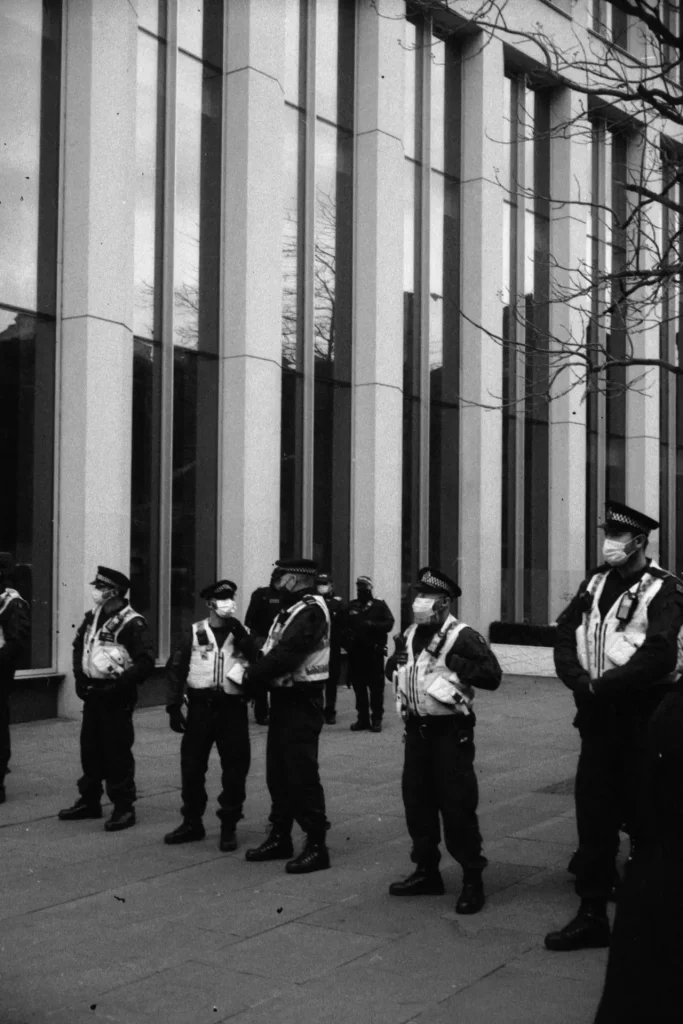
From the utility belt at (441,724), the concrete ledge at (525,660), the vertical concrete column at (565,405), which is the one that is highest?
the vertical concrete column at (565,405)

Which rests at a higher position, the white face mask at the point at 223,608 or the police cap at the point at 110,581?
the police cap at the point at 110,581

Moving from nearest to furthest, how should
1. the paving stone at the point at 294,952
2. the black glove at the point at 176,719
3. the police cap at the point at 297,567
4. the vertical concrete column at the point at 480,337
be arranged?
the paving stone at the point at 294,952 < the police cap at the point at 297,567 < the black glove at the point at 176,719 < the vertical concrete column at the point at 480,337

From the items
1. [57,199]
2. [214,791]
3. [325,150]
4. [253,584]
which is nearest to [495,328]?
[325,150]

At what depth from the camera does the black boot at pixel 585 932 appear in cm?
614

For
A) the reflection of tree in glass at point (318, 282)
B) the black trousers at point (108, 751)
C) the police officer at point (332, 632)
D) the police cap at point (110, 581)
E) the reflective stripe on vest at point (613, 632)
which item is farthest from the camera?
the reflection of tree in glass at point (318, 282)

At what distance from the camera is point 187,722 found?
8.90 meters

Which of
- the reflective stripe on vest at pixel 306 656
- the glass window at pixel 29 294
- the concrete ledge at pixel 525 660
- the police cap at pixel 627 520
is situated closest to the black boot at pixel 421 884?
the reflective stripe on vest at pixel 306 656

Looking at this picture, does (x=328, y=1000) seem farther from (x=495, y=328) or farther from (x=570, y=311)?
(x=570, y=311)

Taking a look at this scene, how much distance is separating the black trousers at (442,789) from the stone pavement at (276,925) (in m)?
0.33

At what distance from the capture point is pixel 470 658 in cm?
716

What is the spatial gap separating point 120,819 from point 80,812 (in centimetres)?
53

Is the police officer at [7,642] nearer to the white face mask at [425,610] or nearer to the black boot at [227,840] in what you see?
the black boot at [227,840]

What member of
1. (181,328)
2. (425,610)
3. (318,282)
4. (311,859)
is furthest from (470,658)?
(318,282)

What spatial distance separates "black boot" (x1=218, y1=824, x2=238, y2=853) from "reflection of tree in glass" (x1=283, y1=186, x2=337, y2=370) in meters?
11.2
